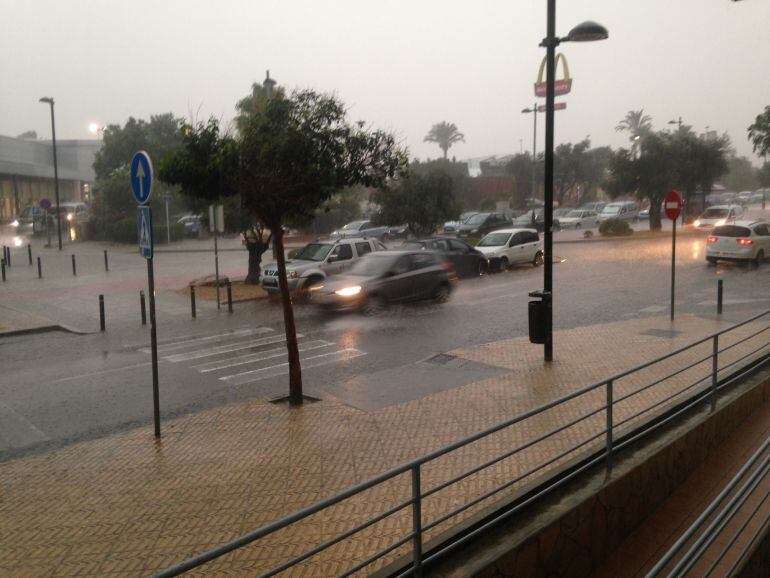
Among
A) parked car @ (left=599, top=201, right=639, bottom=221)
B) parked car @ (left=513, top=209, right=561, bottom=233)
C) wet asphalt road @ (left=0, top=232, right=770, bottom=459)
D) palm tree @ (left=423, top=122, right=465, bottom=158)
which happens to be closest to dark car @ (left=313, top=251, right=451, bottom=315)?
wet asphalt road @ (left=0, top=232, right=770, bottom=459)

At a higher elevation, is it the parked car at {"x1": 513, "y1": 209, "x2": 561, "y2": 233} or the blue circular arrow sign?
the blue circular arrow sign

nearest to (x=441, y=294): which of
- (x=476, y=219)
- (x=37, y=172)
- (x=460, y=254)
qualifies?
(x=460, y=254)

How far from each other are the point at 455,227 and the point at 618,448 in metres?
42.9

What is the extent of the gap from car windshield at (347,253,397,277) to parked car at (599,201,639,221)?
128 ft

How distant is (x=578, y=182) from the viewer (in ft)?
252

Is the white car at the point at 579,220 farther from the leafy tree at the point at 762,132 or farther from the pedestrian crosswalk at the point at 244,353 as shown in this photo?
the pedestrian crosswalk at the point at 244,353

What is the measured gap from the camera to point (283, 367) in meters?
12.0

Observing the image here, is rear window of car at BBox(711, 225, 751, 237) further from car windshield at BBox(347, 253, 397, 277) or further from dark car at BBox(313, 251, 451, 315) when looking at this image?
car windshield at BBox(347, 253, 397, 277)

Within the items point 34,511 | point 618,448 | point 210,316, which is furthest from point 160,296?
point 618,448

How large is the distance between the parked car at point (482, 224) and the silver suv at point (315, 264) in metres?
21.3

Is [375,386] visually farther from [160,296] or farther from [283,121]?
[160,296]

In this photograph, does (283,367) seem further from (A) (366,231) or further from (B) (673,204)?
(A) (366,231)

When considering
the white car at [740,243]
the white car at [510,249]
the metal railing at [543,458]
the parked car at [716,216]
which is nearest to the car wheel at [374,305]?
the metal railing at [543,458]

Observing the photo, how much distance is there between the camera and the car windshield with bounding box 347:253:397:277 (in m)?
18.2
